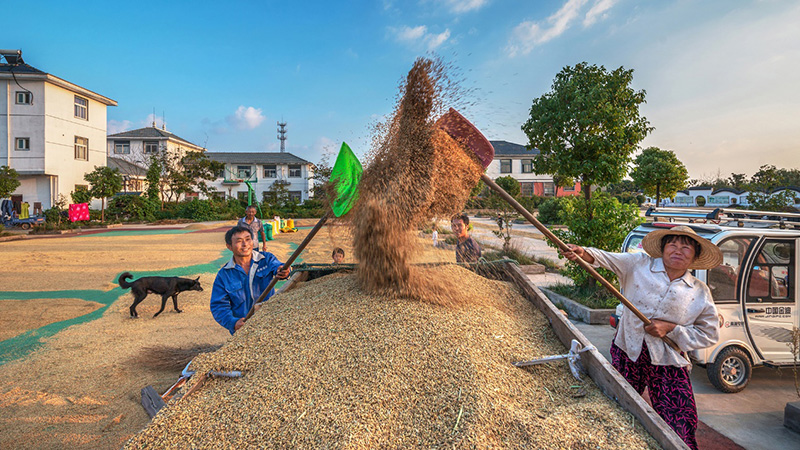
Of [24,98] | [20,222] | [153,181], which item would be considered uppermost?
[24,98]

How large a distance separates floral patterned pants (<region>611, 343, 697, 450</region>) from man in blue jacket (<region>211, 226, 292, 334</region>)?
243 cm

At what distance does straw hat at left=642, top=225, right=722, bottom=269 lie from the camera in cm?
226

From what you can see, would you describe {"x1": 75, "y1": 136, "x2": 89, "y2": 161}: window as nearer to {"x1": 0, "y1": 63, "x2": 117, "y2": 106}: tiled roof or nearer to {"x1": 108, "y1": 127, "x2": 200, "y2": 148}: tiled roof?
{"x1": 0, "y1": 63, "x2": 117, "y2": 106}: tiled roof

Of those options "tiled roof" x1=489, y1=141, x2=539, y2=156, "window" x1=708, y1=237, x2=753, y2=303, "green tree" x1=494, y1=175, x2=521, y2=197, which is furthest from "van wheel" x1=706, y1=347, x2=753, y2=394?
"tiled roof" x1=489, y1=141, x2=539, y2=156

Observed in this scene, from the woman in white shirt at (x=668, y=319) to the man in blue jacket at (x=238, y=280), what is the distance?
229 centimetres

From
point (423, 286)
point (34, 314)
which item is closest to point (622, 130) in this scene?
point (423, 286)

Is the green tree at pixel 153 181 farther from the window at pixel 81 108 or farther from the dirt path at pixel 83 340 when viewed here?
the dirt path at pixel 83 340

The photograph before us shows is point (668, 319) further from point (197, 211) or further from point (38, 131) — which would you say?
point (38, 131)

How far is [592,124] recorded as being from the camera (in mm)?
6078

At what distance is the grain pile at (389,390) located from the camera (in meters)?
1.45

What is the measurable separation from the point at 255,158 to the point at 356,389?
4164 cm

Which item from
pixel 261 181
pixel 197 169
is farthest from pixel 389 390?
pixel 261 181

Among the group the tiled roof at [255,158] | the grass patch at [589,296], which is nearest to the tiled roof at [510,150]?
the tiled roof at [255,158]

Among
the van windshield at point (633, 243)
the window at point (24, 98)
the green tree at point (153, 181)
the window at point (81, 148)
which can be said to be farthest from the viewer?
the green tree at point (153, 181)
